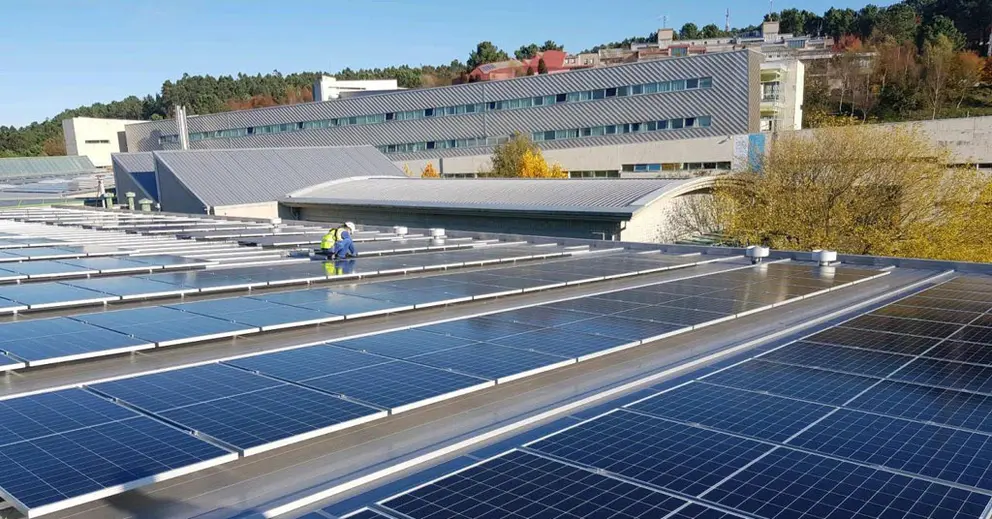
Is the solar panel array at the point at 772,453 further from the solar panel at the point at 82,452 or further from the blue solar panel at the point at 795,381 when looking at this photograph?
the solar panel at the point at 82,452

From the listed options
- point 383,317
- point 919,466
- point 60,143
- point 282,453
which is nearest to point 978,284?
point 919,466

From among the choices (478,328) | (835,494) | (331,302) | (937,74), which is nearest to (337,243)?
(331,302)

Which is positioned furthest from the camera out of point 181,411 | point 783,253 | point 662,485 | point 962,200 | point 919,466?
point 962,200

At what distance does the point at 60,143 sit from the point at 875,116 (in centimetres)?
14817

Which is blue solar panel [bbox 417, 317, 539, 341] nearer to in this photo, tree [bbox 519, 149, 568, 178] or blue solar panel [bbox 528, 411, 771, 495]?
blue solar panel [bbox 528, 411, 771, 495]

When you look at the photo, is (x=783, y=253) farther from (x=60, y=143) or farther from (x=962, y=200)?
(x=60, y=143)

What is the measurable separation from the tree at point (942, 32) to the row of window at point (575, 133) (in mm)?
57478

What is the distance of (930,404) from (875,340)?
3.64 meters

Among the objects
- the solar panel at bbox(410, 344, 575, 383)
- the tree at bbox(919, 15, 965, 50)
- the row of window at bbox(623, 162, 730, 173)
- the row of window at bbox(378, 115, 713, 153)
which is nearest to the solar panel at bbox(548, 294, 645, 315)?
the solar panel at bbox(410, 344, 575, 383)

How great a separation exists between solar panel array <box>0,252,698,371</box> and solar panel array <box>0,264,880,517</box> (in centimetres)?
23

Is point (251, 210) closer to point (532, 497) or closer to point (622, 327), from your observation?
point (622, 327)

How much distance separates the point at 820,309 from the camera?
14.8 metres

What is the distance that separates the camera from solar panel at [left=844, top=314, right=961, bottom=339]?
12.3 m

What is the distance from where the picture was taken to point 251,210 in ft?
166
